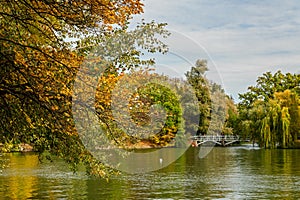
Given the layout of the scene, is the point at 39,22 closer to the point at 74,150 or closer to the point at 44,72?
the point at 44,72

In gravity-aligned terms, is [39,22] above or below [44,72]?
above

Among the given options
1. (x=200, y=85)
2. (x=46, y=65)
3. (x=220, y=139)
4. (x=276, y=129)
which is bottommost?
(x=220, y=139)

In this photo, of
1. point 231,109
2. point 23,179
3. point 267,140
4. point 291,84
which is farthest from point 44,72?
point 291,84

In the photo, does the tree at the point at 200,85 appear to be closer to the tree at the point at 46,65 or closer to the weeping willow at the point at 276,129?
the tree at the point at 46,65

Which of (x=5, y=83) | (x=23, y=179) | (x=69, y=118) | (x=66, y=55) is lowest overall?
(x=23, y=179)

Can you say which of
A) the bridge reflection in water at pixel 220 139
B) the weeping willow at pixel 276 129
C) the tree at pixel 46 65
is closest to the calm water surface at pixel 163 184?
the tree at pixel 46 65

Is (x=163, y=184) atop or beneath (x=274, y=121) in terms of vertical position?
beneath

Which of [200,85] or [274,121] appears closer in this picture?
[200,85]

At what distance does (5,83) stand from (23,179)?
15547 millimetres

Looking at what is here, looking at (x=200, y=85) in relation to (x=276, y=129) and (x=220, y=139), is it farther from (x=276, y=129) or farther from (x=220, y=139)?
(x=220, y=139)

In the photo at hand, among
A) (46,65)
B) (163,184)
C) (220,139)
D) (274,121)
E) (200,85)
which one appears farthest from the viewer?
(220,139)

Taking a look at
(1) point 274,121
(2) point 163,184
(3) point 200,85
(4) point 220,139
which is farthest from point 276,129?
(2) point 163,184

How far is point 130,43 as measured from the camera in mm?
8258

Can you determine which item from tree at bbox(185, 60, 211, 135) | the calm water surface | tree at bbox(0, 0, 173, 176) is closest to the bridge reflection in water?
tree at bbox(185, 60, 211, 135)
